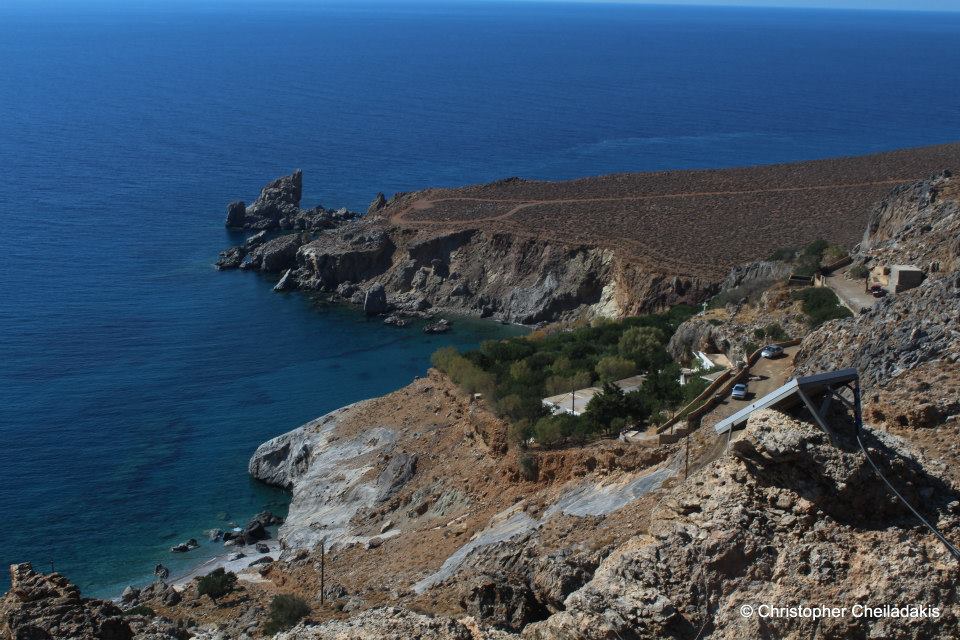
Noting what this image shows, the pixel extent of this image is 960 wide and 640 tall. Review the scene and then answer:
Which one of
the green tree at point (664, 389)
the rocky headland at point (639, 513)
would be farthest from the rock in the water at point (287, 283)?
the green tree at point (664, 389)

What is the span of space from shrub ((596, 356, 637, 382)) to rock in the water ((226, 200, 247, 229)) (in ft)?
191

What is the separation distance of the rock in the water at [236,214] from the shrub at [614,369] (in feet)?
191

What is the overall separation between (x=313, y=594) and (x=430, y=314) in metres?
41.8

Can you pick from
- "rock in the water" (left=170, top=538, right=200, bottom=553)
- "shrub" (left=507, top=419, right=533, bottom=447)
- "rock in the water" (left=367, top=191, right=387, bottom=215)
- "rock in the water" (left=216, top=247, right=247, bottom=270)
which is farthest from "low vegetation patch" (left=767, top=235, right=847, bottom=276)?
A: "rock in the water" (left=216, top=247, right=247, bottom=270)

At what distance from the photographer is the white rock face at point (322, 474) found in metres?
39.0

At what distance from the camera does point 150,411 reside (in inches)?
2140

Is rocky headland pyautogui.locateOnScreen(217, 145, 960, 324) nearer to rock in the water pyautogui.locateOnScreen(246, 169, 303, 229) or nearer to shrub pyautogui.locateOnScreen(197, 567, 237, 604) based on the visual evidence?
rock in the water pyautogui.locateOnScreen(246, 169, 303, 229)

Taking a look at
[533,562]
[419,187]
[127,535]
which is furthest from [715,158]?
[533,562]

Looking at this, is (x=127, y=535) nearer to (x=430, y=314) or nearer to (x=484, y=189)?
(x=430, y=314)

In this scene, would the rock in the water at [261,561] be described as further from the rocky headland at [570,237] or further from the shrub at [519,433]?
the rocky headland at [570,237]

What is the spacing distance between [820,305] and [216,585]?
23514 mm

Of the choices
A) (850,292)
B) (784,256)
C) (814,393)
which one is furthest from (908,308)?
(784,256)

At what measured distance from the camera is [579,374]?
4184 centimetres

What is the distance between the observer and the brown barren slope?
2756 inches
